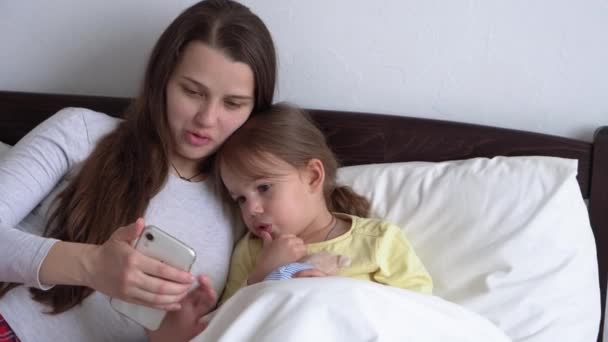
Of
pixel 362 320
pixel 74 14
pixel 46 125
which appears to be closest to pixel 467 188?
pixel 362 320

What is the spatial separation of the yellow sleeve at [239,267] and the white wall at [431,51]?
0.34 metres

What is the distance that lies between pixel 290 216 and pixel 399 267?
7.7 inches

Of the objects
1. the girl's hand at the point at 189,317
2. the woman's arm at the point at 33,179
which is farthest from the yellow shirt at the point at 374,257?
the woman's arm at the point at 33,179

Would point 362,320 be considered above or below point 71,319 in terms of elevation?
above

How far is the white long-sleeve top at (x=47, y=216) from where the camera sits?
877 mm

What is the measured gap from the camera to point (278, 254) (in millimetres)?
938

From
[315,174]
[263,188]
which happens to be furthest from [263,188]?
[315,174]

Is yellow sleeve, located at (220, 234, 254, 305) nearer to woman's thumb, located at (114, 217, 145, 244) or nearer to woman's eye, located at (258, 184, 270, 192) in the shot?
woman's eye, located at (258, 184, 270, 192)

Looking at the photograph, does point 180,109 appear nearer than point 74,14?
Yes

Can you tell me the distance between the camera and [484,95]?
1168mm

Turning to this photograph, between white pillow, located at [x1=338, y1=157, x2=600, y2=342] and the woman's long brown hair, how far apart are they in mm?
343

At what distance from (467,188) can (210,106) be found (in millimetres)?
453

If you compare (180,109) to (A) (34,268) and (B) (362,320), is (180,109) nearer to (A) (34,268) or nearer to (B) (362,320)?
(A) (34,268)

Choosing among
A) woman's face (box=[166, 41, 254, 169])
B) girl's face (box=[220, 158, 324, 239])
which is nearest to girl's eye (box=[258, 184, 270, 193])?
girl's face (box=[220, 158, 324, 239])
